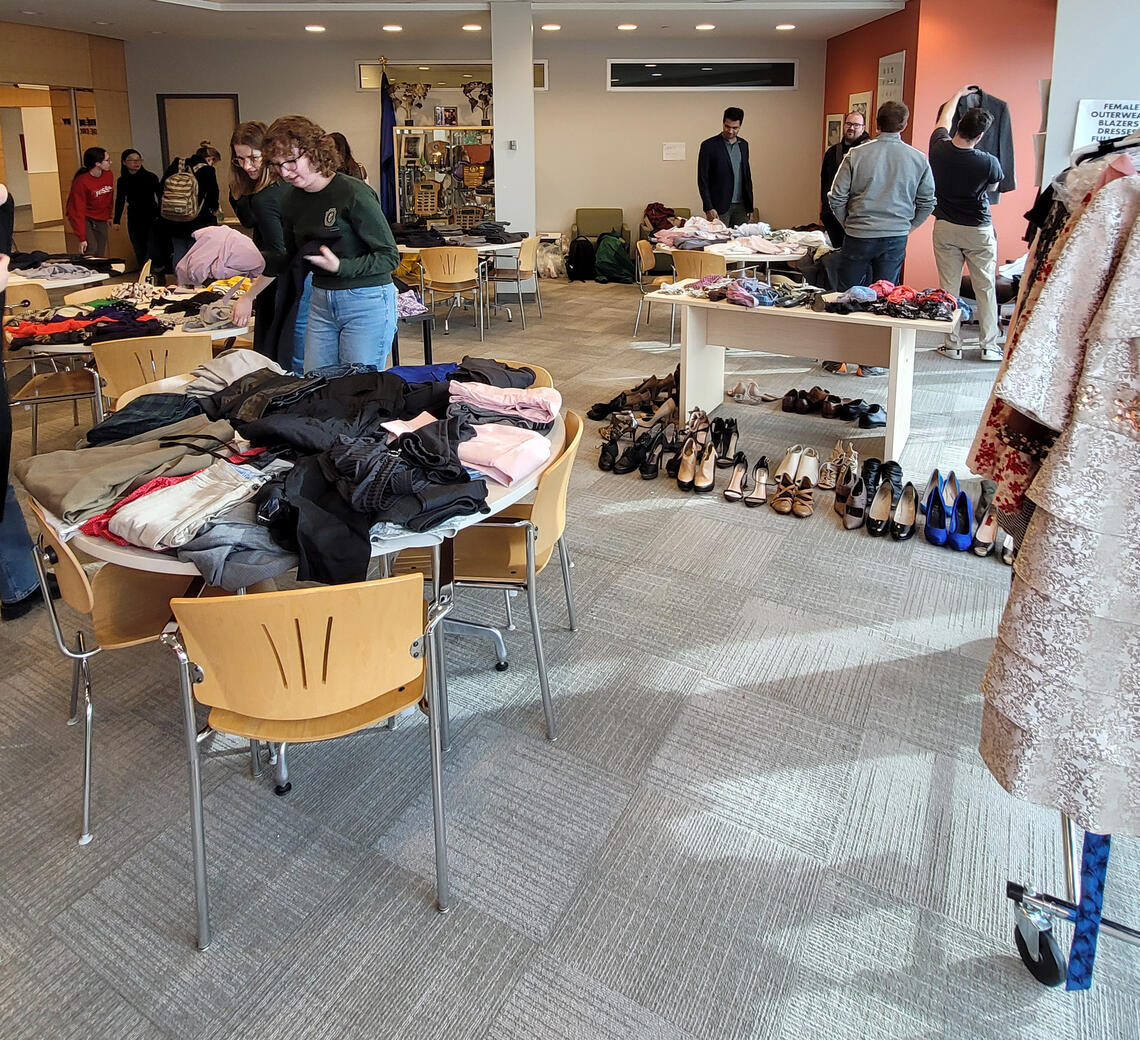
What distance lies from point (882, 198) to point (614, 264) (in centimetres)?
549

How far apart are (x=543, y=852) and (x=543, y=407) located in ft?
3.90

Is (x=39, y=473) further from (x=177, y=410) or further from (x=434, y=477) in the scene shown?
(x=434, y=477)

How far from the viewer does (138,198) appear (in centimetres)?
1034

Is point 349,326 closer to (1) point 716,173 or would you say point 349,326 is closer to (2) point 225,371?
(2) point 225,371

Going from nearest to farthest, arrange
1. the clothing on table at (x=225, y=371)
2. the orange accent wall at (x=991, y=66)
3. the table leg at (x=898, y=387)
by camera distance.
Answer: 1. the clothing on table at (x=225, y=371)
2. the table leg at (x=898, y=387)
3. the orange accent wall at (x=991, y=66)

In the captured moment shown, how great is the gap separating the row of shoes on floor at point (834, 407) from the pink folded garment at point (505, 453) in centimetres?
319

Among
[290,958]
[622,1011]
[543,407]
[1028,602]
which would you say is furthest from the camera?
[543,407]

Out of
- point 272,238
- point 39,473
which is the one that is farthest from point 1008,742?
point 272,238

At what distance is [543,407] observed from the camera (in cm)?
262

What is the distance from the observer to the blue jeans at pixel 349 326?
3.74 meters

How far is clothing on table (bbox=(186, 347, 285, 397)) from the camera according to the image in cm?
280

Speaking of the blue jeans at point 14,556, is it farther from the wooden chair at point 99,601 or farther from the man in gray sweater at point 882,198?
the man in gray sweater at point 882,198

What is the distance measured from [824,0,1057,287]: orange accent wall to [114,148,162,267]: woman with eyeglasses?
26.3 feet

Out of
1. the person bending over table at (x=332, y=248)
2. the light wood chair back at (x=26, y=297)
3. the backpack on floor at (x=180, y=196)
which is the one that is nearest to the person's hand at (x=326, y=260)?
the person bending over table at (x=332, y=248)
